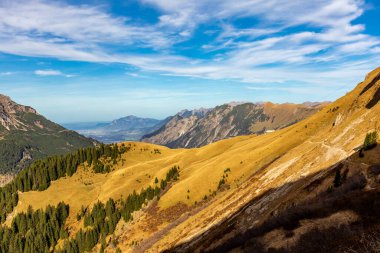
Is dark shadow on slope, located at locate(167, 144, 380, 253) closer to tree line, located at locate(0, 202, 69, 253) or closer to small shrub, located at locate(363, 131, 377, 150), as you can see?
small shrub, located at locate(363, 131, 377, 150)

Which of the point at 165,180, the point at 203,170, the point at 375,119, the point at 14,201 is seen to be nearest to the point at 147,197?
the point at 165,180

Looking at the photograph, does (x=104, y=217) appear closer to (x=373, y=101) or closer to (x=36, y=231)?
(x=36, y=231)

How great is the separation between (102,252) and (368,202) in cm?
11429

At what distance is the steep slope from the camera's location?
1398 inches

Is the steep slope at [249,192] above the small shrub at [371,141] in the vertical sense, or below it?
below

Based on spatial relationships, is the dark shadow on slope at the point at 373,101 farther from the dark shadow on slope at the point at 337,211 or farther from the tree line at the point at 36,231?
the tree line at the point at 36,231

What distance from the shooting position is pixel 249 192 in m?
83.4

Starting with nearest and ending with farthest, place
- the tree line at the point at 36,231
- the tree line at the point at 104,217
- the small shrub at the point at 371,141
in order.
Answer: the small shrub at the point at 371,141 < the tree line at the point at 104,217 < the tree line at the point at 36,231

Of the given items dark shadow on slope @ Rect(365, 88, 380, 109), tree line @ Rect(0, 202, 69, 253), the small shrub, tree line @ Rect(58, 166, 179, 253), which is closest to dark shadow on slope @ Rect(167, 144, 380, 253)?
the small shrub

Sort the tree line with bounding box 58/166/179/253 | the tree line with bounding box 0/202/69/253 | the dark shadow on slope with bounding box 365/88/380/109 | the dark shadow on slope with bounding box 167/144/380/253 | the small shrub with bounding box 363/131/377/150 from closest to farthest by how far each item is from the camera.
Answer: the dark shadow on slope with bounding box 167/144/380/253
the small shrub with bounding box 363/131/377/150
the dark shadow on slope with bounding box 365/88/380/109
the tree line with bounding box 58/166/179/253
the tree line with bounding box 0/202/69/253

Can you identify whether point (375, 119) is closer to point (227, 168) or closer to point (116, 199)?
point (227, 168)

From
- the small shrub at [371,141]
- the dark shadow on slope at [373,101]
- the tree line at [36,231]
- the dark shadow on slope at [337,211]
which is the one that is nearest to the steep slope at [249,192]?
the dark shadow on slope at [337,211]

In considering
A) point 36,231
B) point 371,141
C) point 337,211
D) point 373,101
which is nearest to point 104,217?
point 36,231

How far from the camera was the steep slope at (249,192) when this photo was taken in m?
35.5
